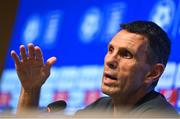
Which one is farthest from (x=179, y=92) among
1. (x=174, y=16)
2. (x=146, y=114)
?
(x=146, y=114)

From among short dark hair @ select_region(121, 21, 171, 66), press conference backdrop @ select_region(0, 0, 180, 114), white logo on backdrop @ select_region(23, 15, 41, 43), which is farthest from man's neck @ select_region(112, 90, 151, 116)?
white logo on backdrop @ select_region(23, 15, 41, 43)

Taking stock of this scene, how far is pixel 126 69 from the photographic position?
1449 millimetres

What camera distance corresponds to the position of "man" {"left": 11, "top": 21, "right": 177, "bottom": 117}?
4.67ft

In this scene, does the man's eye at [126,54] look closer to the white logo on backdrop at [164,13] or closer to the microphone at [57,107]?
the microphone at [57,107]

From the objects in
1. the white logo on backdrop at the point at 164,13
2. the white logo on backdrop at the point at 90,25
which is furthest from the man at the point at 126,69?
the white logo on backdrop at the point at 90,25

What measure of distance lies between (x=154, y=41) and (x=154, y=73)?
0.33 ft

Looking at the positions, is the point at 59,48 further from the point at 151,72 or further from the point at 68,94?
the point at 151,72

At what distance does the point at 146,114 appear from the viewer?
1.30m

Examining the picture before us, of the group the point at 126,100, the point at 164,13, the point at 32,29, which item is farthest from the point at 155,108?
the point at 32,29

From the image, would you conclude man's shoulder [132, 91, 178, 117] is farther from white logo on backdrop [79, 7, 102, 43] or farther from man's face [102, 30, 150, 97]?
white logo on backdrop [79, 7, 102, 43]

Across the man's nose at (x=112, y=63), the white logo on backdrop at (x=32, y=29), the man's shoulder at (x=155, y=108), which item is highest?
the white logo on backdrop at (x=32, y=29)

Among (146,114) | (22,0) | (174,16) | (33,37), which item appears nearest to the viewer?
(146,114)

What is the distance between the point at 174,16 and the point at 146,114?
1.06 meters

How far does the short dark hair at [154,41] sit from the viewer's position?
145cm
